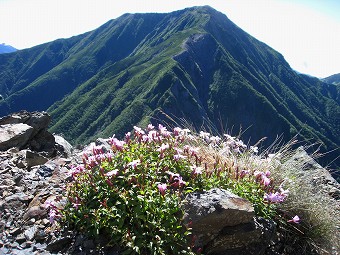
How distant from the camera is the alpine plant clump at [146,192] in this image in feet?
17.7

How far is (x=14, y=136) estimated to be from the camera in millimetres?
12164

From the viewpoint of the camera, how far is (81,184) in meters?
6.37

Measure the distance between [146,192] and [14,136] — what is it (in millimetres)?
8483

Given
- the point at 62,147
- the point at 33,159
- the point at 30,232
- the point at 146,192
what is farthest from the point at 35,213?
the point at 62,147

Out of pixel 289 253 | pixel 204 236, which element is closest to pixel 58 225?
pixel 204 236

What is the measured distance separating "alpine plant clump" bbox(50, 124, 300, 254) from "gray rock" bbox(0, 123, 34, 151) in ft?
20.8

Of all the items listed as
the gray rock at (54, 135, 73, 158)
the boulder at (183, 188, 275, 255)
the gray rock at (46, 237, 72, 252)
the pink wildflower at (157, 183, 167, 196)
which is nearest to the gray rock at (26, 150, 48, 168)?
Result: the gray rock at (54, 135, 73, 158)

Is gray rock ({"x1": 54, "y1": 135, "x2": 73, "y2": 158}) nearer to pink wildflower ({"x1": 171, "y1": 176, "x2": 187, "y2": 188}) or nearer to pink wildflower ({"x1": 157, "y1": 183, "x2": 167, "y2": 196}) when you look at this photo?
pink wildflower ({"x1": 171, "y1": 176, "x2": 187, "y2": 188})

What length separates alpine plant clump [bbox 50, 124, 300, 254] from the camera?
541cm

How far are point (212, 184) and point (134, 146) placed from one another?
6.93 ft

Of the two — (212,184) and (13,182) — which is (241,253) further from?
(13,182)

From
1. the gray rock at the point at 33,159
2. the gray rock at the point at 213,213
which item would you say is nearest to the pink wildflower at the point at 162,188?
the gray rock at the point at 213,213

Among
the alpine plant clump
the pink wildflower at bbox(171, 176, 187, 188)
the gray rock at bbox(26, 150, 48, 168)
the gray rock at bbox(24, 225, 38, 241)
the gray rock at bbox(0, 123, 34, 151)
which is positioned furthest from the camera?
the gray rock at bbox(0, 123, 34, 151)

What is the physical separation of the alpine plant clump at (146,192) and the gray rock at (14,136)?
6.33 m
